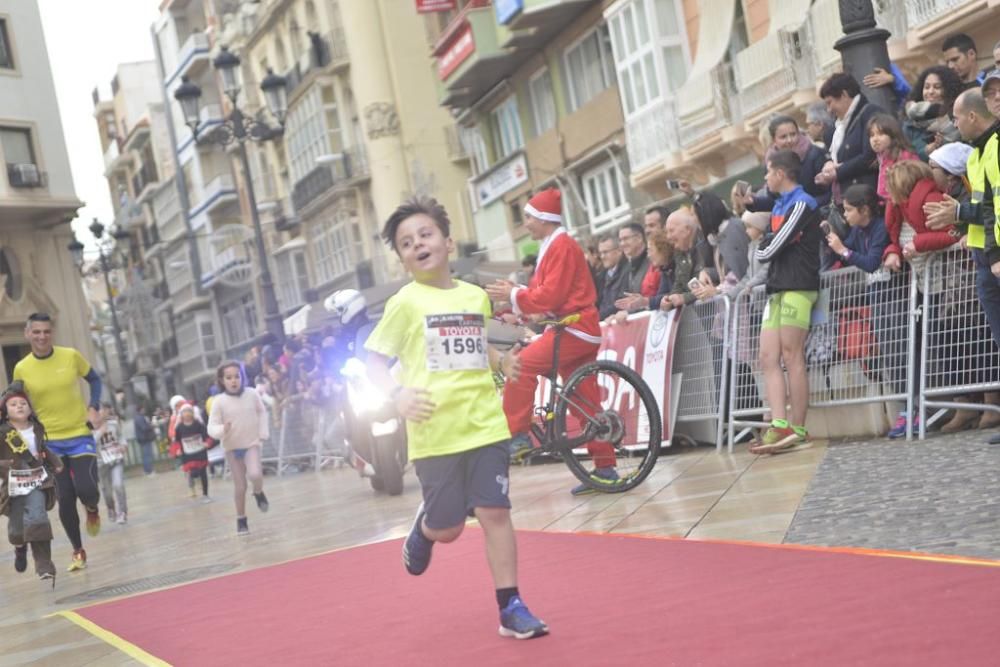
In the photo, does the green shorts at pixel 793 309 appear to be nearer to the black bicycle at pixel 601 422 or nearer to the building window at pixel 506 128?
the black bicycle at pixel 601 422

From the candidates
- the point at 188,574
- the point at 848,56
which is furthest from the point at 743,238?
the point at 188,574

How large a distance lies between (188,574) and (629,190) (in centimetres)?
2487

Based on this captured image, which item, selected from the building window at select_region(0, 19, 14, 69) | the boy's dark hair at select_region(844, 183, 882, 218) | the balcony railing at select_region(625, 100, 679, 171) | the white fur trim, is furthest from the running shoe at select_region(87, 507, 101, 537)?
the building window at select_region(0, 19, 14, 69)

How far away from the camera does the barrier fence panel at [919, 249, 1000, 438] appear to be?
9969 mm

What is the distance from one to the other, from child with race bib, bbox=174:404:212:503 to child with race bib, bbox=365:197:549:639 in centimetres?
1764

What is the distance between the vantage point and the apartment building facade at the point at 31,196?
46969mm

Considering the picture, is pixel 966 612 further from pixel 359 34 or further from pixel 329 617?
pixel 359 34

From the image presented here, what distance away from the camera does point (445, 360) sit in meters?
6.23

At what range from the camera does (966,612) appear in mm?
4852

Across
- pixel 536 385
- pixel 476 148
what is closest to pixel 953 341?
pixel 536 385

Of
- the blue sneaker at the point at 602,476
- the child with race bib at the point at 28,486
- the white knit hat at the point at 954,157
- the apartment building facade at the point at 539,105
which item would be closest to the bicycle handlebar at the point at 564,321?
the blue sneaker at the point at 602,476

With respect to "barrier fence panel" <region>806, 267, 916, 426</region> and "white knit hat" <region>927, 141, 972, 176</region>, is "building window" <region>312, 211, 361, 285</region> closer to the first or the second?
"barrier fence panel" <region>806, 267, 916, 426</region>

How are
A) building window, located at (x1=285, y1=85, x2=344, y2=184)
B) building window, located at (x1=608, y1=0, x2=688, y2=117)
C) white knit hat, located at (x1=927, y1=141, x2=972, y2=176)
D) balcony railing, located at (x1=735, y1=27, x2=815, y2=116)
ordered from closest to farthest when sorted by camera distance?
white knit hat, located at (x1=927, y1=141, x2=972, y2=176) < balcony railing, located at (x1=735, y1=27, x2=815, y2=116) < building window, located at (x1=608, y1=0, x2=688, y2=117) < building window, located at (x1=285, y1=85, x2=344, y2=184)

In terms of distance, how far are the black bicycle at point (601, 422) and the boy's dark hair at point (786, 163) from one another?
5.86 ft
